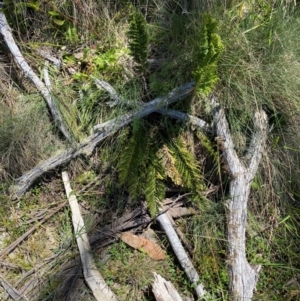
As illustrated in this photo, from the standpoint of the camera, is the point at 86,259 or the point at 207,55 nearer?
the point at 207,55

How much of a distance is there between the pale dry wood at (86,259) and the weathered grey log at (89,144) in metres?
0.16

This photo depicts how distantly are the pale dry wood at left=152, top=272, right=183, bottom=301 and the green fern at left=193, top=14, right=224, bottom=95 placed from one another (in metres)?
1.27

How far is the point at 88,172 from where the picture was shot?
9.64ft

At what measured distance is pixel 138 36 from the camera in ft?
8.67

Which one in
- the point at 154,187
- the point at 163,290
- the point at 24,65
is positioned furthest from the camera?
the point at 24,65

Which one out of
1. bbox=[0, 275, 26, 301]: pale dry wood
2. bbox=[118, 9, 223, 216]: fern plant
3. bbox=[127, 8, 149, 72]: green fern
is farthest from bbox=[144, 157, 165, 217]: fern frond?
bbox=[0, 275, 26, 301]: pale dry wood

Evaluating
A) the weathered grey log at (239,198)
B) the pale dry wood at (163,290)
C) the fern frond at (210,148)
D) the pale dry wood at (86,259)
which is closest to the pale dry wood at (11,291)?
the pale dry wood at (86,259)

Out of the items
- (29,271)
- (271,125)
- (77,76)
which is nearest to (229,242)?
(271,125)

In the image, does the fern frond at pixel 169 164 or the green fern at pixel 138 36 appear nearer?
the green fern at pixel 138 36

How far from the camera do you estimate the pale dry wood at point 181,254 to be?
2639 mm

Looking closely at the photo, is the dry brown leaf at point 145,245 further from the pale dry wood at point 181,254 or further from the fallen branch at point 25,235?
the fallen branch at point 25,235

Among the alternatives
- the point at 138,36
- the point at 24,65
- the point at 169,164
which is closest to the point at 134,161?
the point at 169,164

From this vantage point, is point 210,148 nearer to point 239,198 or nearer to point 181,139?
point 181,139

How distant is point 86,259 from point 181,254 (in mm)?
651
